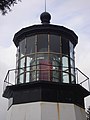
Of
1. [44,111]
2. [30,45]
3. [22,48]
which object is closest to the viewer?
[44,111]

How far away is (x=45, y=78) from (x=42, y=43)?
159cm

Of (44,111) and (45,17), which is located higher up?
(45,17)

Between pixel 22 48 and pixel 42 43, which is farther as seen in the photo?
pixel 22 48

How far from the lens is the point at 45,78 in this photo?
11.1 metres

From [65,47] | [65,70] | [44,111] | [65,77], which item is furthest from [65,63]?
[44,111]

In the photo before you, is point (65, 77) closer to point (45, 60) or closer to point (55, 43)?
point (45, 60)

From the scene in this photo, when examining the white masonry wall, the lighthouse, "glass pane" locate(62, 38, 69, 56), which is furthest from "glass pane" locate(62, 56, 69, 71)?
the white masonry wall

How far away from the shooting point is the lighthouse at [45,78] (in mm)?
10602

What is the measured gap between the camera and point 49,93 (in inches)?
425

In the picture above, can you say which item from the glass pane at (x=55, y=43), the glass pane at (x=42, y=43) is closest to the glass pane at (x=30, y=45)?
the glass pane at (x=42, y=43)

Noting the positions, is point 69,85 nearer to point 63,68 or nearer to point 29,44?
point 63,68

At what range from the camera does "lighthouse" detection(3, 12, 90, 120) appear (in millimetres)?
10602

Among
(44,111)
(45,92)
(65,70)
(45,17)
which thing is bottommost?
(44,111)

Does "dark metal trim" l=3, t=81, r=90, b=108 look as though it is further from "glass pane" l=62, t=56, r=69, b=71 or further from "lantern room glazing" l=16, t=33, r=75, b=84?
"glass pane" l=62, t=56, r=69, b=71
